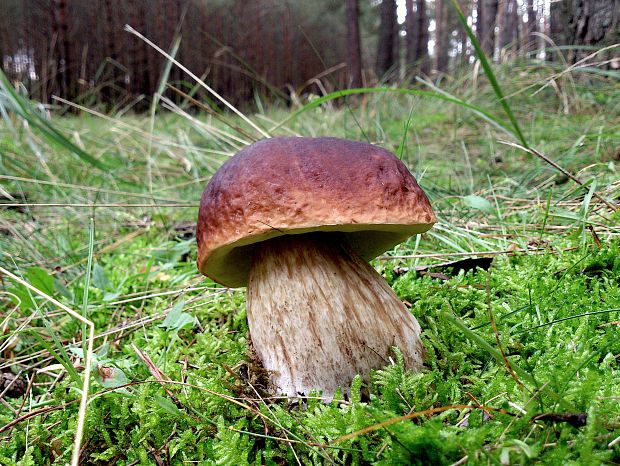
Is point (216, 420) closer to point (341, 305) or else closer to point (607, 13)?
point (341, 305)

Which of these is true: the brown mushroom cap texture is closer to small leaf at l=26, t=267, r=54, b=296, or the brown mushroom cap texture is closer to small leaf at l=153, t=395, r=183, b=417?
small leaf at l=153, t=395, r=183, b=417

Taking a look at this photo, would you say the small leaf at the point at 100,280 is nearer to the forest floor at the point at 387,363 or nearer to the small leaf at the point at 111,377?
the forest floor at the point at 387,363

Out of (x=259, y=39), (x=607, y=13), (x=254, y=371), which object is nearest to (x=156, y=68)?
(x=259, y=39)

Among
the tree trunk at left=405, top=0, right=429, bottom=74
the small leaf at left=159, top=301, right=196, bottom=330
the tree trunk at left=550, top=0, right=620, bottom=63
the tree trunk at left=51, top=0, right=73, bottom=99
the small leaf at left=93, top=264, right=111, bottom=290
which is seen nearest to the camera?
the small leaf at left=159, top=301, right=196, bottom=330

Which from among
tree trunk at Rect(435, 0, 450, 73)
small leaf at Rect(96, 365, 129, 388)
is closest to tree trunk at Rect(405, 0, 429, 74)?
tree trunk at Rect(435, 0, 450, 73)

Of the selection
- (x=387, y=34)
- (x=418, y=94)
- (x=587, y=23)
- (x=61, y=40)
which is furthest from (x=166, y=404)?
(x=387, y=34)

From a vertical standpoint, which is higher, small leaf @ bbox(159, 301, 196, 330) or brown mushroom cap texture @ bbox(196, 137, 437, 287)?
brown mushroom cap texture @ bbox(196, 137, 437, 287)
